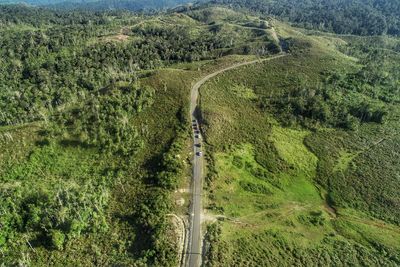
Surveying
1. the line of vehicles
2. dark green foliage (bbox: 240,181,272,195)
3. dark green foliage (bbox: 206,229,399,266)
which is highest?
the line of vehicles

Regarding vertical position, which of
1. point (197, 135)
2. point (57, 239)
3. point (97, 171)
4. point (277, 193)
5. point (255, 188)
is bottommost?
point (57, 239)

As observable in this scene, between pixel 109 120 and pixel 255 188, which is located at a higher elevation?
pixel 109 120

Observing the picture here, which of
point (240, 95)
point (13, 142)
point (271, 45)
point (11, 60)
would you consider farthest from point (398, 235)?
point (11, 60)

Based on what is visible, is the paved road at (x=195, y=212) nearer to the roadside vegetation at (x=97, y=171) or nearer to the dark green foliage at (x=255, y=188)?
the roadside vegetation at (x=97, y=171)

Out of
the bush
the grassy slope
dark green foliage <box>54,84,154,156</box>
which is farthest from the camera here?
dark green foliage <box>54,84,154,156</box>

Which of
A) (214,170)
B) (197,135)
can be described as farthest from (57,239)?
(197,135)

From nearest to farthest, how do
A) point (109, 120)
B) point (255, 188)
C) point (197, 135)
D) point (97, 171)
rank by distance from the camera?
point (255, 188) < point (97, 171) < point (197, 135) < point (109, 120)

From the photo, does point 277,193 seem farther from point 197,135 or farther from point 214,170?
point 197,135

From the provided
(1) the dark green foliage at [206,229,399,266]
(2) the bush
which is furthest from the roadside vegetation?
(1) the dark green foliage at [206,229,399,266]

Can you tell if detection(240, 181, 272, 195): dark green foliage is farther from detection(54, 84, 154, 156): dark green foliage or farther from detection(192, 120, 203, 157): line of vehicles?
detection(54, 84, 154, 156): dark green foliage
